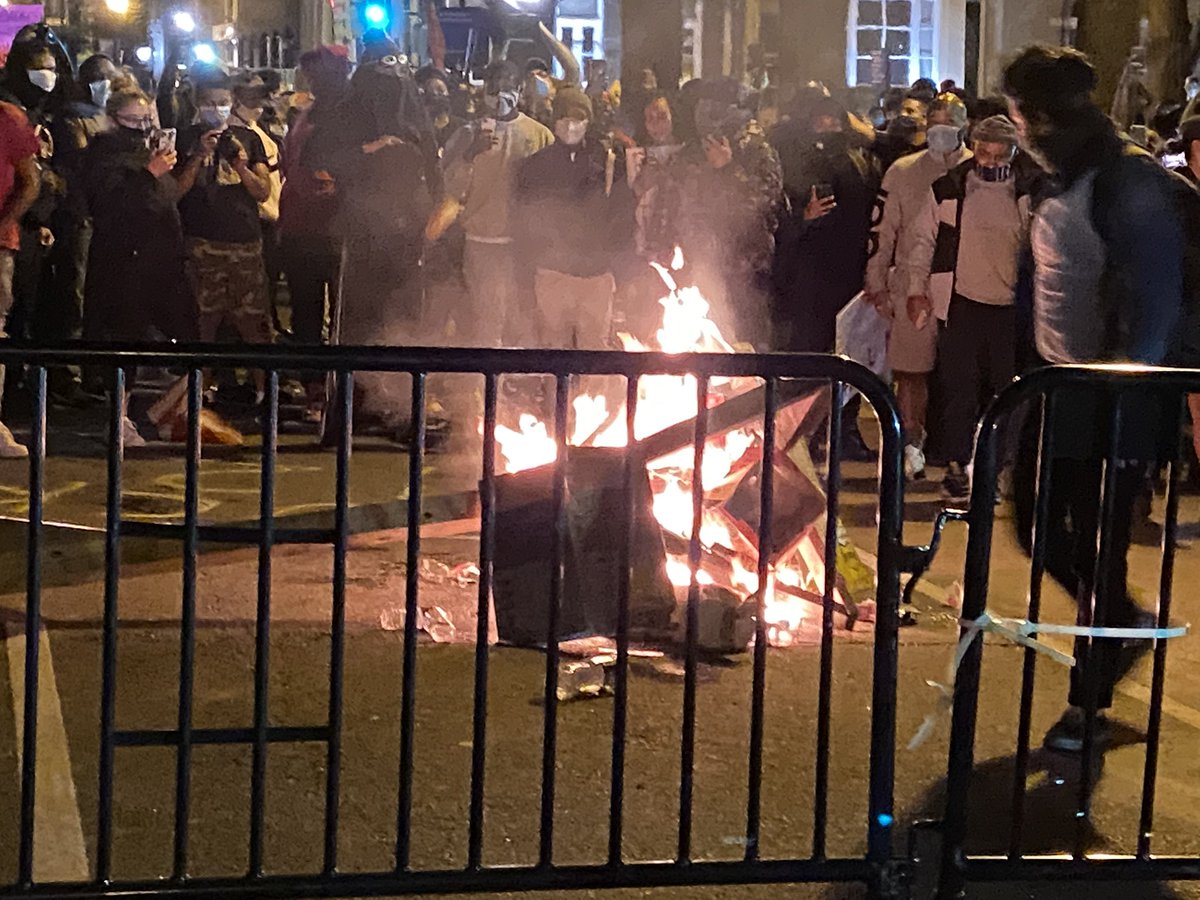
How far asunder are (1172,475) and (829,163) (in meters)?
6.60

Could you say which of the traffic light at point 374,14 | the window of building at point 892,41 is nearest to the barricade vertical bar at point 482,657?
the traffic light at point 374,14

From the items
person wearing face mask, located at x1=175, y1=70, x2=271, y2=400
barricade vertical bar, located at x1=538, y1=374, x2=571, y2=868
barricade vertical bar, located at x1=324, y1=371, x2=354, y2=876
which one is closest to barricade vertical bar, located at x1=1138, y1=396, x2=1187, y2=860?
barricade vertical bar, located at x1=538, y1=374, x2=571, y2=868

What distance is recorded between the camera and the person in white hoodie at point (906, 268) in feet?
31.7

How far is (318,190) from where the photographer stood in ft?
36.0

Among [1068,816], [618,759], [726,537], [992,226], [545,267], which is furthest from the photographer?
[545,267]

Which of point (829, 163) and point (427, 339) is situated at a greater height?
point (829, 163)

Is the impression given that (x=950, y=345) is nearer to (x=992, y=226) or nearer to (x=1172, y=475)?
(x=992, y=226)

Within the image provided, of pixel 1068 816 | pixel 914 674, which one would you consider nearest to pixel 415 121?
pixel 914 674

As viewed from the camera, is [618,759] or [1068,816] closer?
[618,759]

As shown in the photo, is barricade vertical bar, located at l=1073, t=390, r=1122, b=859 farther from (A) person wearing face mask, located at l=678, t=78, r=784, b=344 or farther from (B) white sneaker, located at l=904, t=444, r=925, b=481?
(A) person wearing face mask, located at l=678, t=78, r=784, b=344

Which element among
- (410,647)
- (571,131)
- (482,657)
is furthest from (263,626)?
(571,131)

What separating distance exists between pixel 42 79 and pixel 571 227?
403 centimetres

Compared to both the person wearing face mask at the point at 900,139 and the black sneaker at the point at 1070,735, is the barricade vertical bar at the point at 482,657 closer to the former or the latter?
the black sneaker at the point at 1070,735

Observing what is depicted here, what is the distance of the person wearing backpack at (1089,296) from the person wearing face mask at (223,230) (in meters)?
6.73
